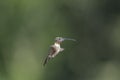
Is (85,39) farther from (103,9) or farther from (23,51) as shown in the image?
(23,51)

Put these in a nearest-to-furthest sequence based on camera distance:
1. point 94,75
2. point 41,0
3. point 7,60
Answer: point 7,60
point 41,0
point 94,75

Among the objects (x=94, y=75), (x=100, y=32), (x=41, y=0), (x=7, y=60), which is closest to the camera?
(x=7, y=60)

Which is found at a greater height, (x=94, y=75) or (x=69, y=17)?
(x=69, y=17)

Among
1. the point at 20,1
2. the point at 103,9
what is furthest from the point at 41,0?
the point at 103,9

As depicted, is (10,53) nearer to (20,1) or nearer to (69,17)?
(20,1)

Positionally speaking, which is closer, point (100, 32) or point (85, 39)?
point (85, 39)

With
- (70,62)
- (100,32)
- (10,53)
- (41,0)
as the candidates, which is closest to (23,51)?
(10,53)

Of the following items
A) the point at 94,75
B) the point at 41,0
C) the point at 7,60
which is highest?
the point at 41,0
